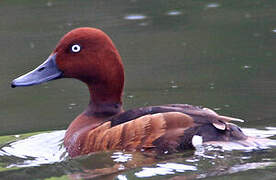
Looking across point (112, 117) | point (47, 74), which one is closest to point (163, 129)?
point (112, 117)

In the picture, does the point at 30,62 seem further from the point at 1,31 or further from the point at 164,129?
the point at 164,129

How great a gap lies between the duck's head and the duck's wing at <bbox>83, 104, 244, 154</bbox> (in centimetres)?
58

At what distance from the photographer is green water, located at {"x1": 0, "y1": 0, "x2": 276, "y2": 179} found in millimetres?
8172

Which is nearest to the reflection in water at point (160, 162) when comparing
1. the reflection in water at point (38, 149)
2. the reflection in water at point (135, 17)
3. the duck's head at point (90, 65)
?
the reflection in water at point (38, 149)

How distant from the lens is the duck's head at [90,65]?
7531mm

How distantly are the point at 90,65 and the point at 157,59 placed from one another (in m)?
3.26

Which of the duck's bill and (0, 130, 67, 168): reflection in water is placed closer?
(0, 130, 67, 168): reflection in water

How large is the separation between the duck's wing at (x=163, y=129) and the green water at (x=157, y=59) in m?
0.18

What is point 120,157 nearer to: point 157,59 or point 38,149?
point 38,149

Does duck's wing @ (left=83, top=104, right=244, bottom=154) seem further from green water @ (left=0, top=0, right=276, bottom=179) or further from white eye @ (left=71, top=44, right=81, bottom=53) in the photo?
white eye @ (left=71, top=44, right=81, bottom=53)

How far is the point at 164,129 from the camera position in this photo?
681 cm

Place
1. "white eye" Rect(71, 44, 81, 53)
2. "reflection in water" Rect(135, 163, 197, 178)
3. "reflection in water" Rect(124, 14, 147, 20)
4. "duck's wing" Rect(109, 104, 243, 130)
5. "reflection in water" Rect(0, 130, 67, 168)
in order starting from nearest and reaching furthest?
"reflection in water" Rect(135, 163, 197, 178) < "duck's wing" Rect(109, 104, 243, 130) < "reflection in water" Rect(0, 130, 67, 168) < "white eye" Rect(71, 44, 81, 53) < "reflection in water" Rect(124, 14, 147, 20)

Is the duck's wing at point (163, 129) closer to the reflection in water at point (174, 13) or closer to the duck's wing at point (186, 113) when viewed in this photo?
the duck's wing at point (186, 113)

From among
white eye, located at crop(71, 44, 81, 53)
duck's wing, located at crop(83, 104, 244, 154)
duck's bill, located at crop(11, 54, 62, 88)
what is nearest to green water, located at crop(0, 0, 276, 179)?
duck's wing, located at crop(83, 104, 244, 154)
